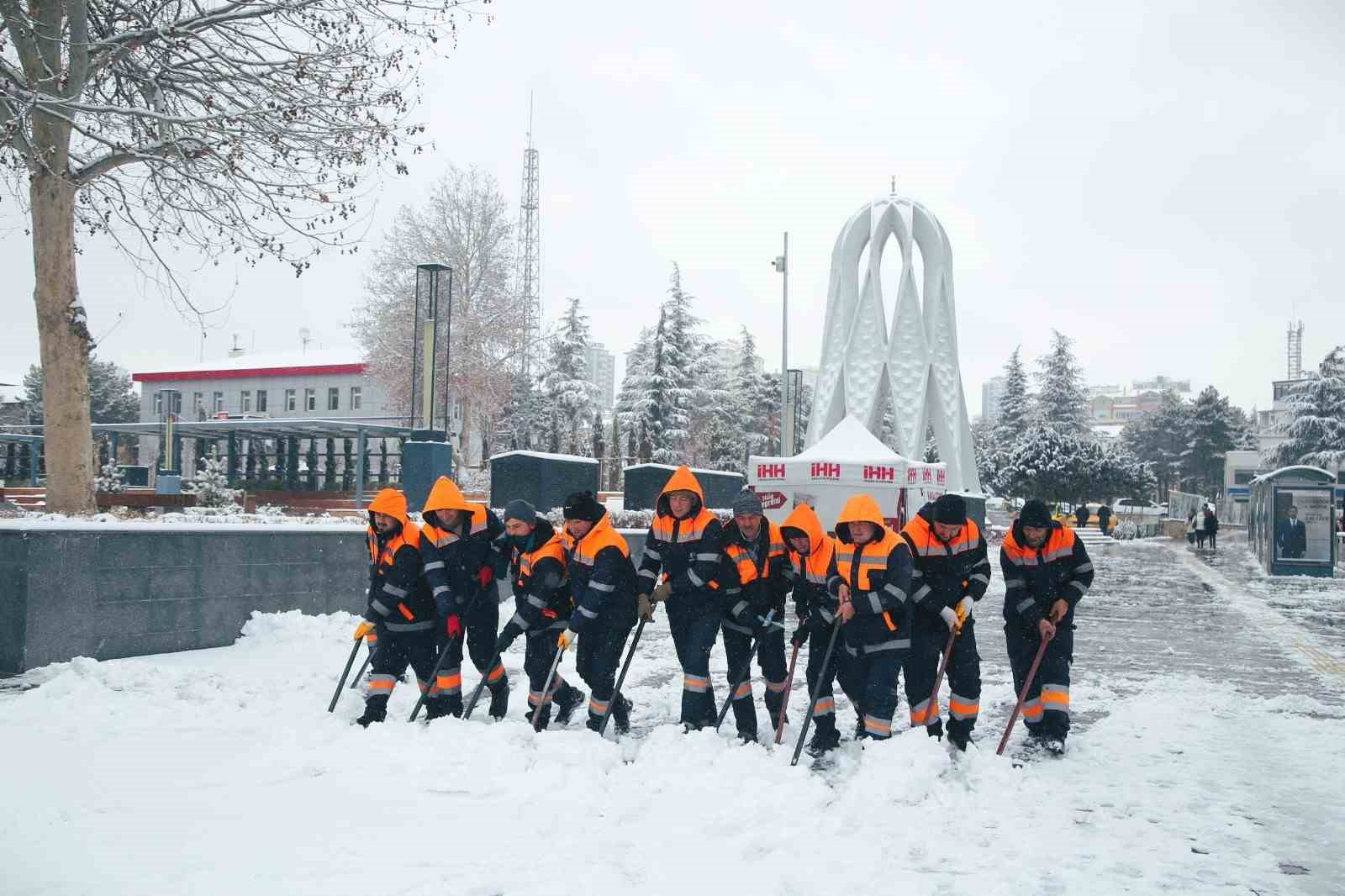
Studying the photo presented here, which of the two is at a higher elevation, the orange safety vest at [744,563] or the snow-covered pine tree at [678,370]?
the snow-covered pine tree at [678,370]

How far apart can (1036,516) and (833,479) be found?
586 inches

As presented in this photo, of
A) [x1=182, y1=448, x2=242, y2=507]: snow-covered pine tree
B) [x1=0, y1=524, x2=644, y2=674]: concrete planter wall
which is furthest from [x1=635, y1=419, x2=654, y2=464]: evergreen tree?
[x1=0, y1=524, x2=644, y2=674]: concrete planter wall

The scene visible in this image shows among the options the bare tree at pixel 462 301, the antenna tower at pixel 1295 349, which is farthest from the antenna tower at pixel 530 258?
the antenna tower at pixel 1295 349

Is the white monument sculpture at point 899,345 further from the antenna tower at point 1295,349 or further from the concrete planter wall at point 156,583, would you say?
the antenna tower at point 1295,349

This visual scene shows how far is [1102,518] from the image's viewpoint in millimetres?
40031

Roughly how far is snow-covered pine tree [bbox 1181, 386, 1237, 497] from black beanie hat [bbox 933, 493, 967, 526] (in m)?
84.3

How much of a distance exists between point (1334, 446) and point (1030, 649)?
6148 cm

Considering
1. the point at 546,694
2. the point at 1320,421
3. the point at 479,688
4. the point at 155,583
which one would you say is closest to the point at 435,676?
the point at 479,688

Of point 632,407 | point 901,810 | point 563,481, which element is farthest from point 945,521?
point 632,407

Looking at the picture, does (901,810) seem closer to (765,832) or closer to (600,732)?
(765,832)

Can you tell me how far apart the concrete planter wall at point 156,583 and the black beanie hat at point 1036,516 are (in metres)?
7.47

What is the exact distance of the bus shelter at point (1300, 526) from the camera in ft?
77.2

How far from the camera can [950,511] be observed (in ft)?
22.6

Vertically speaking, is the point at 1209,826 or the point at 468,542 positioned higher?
the point at 468,542
